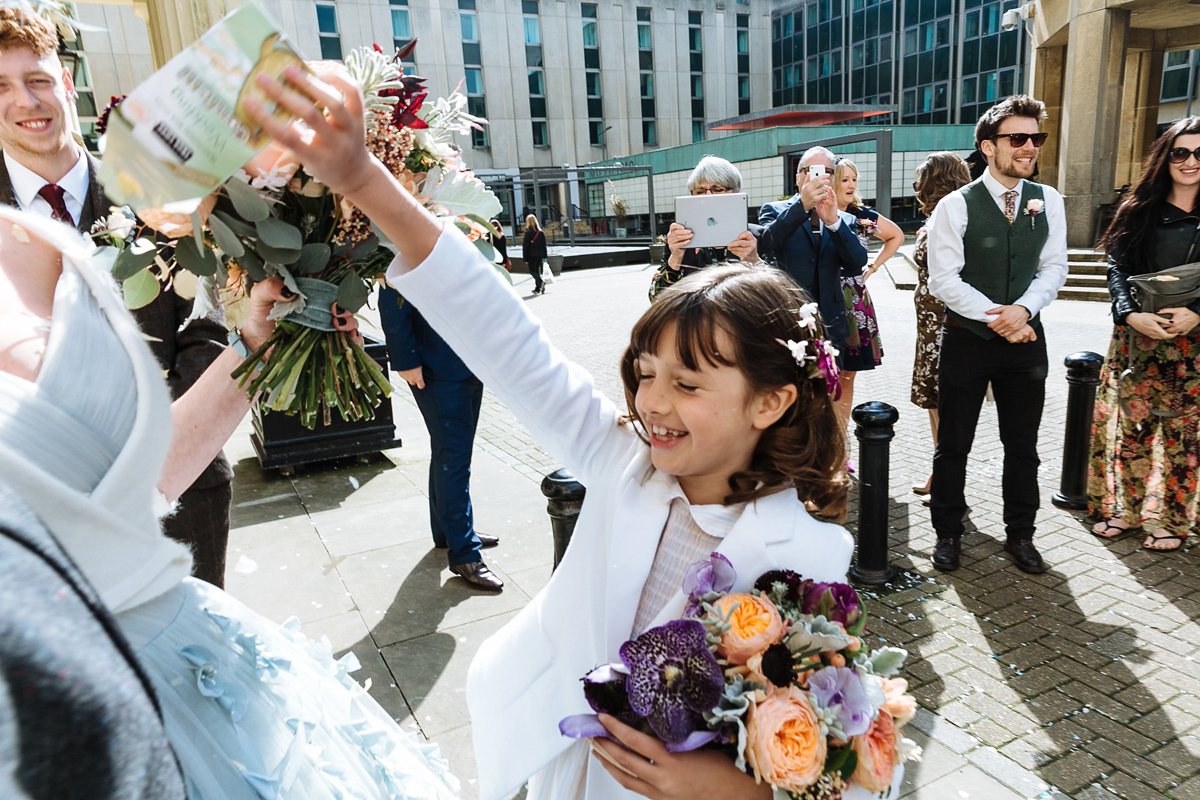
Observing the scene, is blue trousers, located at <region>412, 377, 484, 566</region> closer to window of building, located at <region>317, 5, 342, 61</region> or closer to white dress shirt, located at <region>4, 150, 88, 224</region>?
white dress shirt, located at <region>4, 150, 88, 224</region>

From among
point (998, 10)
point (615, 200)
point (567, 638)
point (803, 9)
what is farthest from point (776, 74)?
point (567, 638)

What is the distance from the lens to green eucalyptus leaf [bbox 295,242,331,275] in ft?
5.31

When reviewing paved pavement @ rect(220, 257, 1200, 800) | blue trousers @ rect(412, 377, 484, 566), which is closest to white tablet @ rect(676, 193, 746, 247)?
blue trousers @ rect(412, 377, 484, 566)

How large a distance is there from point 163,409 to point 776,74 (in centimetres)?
5811

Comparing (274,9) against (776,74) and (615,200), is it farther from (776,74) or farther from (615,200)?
(776,74)

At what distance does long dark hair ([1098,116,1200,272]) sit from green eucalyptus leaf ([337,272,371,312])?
4580 mm

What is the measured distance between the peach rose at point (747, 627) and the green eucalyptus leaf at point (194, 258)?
1.19m

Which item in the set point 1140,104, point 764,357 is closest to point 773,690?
point 764,357

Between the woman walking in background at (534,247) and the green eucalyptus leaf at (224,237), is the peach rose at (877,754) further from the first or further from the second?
the woman walking in background at (534,247)

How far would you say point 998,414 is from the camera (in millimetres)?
4254

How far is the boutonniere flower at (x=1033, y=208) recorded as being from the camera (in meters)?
4.18

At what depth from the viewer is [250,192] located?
1.45 meters

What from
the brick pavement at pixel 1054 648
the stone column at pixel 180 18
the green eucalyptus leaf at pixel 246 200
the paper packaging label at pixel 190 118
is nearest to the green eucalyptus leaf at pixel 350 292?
the green eucalyptus leaf at pixel 246 200

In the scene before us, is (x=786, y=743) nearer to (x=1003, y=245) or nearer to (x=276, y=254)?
(x=276, y=254)
